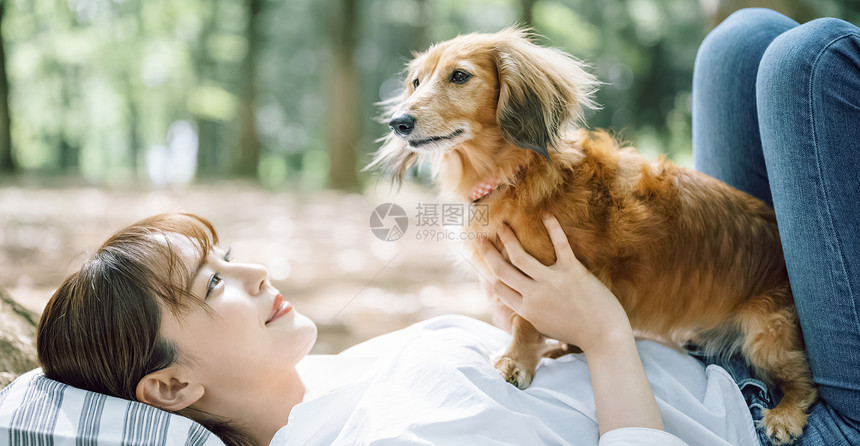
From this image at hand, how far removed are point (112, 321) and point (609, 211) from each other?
1.48 meters

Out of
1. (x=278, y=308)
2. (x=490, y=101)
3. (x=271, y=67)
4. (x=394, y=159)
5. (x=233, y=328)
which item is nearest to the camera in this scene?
(x=233, y=328)

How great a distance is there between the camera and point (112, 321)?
1.32 m

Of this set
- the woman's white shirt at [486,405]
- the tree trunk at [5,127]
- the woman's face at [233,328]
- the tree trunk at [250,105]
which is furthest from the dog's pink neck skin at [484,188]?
the tree trunk at [250,105]

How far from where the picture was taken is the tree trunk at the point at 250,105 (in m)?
12.3

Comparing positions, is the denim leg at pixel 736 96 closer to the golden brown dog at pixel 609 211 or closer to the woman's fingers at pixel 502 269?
the golden brown dog at pixel 609 211

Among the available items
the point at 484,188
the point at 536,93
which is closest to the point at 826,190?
the point at 536,93

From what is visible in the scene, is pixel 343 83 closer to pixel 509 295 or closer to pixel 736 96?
pixel 736 96

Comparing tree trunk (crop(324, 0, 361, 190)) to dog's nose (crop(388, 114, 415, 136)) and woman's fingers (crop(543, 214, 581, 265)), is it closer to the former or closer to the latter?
dog's nose (crop(388, 114, 415, 136))

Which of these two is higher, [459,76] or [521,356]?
[459,76]

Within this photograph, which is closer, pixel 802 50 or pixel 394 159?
pixel 802 50

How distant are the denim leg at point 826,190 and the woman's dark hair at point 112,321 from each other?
168cm

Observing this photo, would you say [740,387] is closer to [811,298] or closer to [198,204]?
[811,298]

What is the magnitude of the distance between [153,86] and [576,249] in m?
16.5

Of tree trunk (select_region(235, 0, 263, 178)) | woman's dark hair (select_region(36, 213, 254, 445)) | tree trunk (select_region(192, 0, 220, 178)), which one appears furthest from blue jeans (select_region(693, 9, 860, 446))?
tree trunk (select_region(192, 0, 220, 178))
